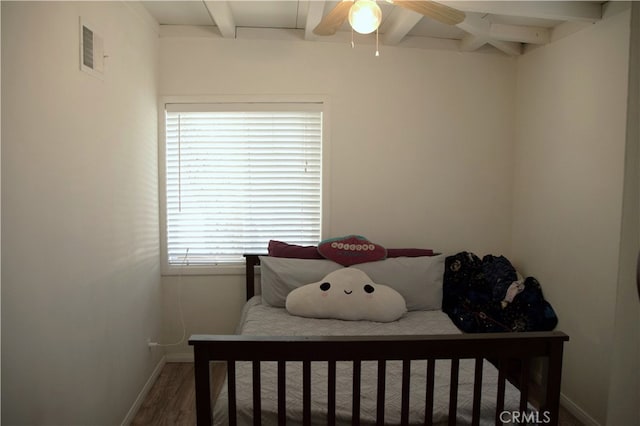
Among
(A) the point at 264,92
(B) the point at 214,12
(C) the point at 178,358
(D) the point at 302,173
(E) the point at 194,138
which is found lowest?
(C) the point at 178,358

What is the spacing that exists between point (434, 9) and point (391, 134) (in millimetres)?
1373

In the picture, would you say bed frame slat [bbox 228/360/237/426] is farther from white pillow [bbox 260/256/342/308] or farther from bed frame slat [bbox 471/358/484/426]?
white pillow [bbox 260/256/342/308]

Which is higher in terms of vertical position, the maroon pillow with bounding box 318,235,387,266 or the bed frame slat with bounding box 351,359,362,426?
the maroon pillow with bounding box 318,235,387,266

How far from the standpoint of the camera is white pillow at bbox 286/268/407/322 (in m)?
2.38

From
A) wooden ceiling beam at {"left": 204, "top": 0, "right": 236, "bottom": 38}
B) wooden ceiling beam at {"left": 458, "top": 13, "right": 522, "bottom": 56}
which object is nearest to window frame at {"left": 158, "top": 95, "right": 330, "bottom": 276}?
wooden ceiling beam at {"left": 204, "top": 0, "right": 236, "bottom": 38}

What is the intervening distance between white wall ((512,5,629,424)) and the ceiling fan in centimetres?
111

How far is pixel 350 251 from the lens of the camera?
272 centimetres

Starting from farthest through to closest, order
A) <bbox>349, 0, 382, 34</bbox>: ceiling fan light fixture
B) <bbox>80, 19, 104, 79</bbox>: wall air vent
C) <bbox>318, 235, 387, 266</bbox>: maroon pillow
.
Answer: <bbox>318, 235, 387, 266</bbox>: maroon pillow
<bbox>80, 19, 104, 79</bbox>: wall air vent
<bbox>349, 0, 382, 34</bbox>: ceiling fan light fixture

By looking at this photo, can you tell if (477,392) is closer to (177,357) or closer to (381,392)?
(381,392)

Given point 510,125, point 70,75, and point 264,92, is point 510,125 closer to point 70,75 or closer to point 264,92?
point 264,92

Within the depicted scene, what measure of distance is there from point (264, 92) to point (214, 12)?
65 centimetres

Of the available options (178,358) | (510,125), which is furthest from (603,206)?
(178,358)

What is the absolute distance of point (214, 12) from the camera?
239cm

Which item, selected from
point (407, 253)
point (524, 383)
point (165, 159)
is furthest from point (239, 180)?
point (524, 383)
